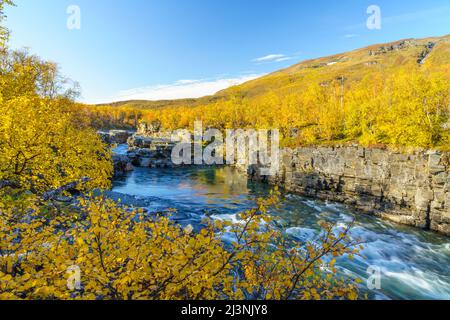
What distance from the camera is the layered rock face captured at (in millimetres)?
22922

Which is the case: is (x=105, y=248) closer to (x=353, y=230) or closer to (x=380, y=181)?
(x=353, y=230)

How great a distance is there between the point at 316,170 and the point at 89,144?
98.7ft

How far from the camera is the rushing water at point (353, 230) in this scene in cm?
1534

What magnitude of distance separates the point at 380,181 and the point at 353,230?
840 centimetres

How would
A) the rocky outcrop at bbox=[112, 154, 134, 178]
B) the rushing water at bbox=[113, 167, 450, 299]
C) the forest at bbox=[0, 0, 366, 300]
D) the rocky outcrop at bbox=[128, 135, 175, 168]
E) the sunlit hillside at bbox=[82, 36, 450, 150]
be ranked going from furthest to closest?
the rocky outcrop at bbox=[128, 135, 175, 168], the rocky outcrop at bbox=[112, 154, 134, 178], the sunlit hillside at bbox=[82, 36, 450, 150], the rushing water at bbox=[113, 167, 450, 299], the forest at bbox=[0, 0, 366, 300]

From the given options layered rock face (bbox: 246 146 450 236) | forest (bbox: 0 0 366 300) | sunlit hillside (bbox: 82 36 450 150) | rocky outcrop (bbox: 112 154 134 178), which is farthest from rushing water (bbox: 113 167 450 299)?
sunlit hillside (bbox: 82 36 450 150)

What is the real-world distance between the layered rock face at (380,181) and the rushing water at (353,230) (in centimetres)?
177

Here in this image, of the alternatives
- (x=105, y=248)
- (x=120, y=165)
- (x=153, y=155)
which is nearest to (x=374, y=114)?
(x=105, y=248)

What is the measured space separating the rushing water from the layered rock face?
5.79 ft

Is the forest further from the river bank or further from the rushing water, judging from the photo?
the river bank

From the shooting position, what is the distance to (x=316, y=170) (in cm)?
3538

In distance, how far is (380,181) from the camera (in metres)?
27.7

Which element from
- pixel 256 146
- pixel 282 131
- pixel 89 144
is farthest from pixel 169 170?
pixel 89 144

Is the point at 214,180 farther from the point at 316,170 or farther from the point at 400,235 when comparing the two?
the point at 400,235
